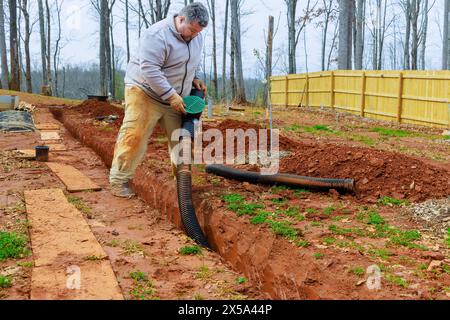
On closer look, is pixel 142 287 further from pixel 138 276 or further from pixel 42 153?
pixel 42 153

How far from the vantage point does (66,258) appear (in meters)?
3.53

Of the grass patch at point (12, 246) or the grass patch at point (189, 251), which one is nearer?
the grass patch at point (12, 246)

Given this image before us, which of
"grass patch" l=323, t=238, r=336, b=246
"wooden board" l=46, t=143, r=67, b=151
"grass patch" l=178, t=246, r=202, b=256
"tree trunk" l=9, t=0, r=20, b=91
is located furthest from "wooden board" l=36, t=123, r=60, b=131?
"tree trunk" l=9, t=0, r=20, b=91

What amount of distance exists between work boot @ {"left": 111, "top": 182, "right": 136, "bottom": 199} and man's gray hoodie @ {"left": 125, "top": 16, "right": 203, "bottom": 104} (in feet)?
3.88

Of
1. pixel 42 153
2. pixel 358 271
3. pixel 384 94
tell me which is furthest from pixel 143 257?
pixel 384 94

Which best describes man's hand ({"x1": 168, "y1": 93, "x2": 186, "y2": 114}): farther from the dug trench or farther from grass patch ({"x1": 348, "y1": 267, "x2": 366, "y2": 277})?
grass patch ({"x1": 348, "y1": 267, "x2": 366, "y2": 277})

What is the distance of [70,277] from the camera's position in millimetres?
3164

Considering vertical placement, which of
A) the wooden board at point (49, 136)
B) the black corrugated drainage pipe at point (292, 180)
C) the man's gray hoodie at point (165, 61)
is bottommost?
the black corrugated drainage pipe at point (292, 180)

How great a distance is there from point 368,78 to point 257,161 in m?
13.5

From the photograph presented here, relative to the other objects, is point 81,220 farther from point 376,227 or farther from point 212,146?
point 212,146

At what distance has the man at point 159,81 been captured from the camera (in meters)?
4.71

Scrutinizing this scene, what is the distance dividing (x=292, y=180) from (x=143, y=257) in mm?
2098

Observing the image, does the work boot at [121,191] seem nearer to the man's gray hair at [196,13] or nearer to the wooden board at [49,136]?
the man's gray hair at [196,13]

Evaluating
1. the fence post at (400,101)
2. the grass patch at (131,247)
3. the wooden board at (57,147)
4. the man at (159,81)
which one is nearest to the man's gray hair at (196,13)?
the man at (159,81)
